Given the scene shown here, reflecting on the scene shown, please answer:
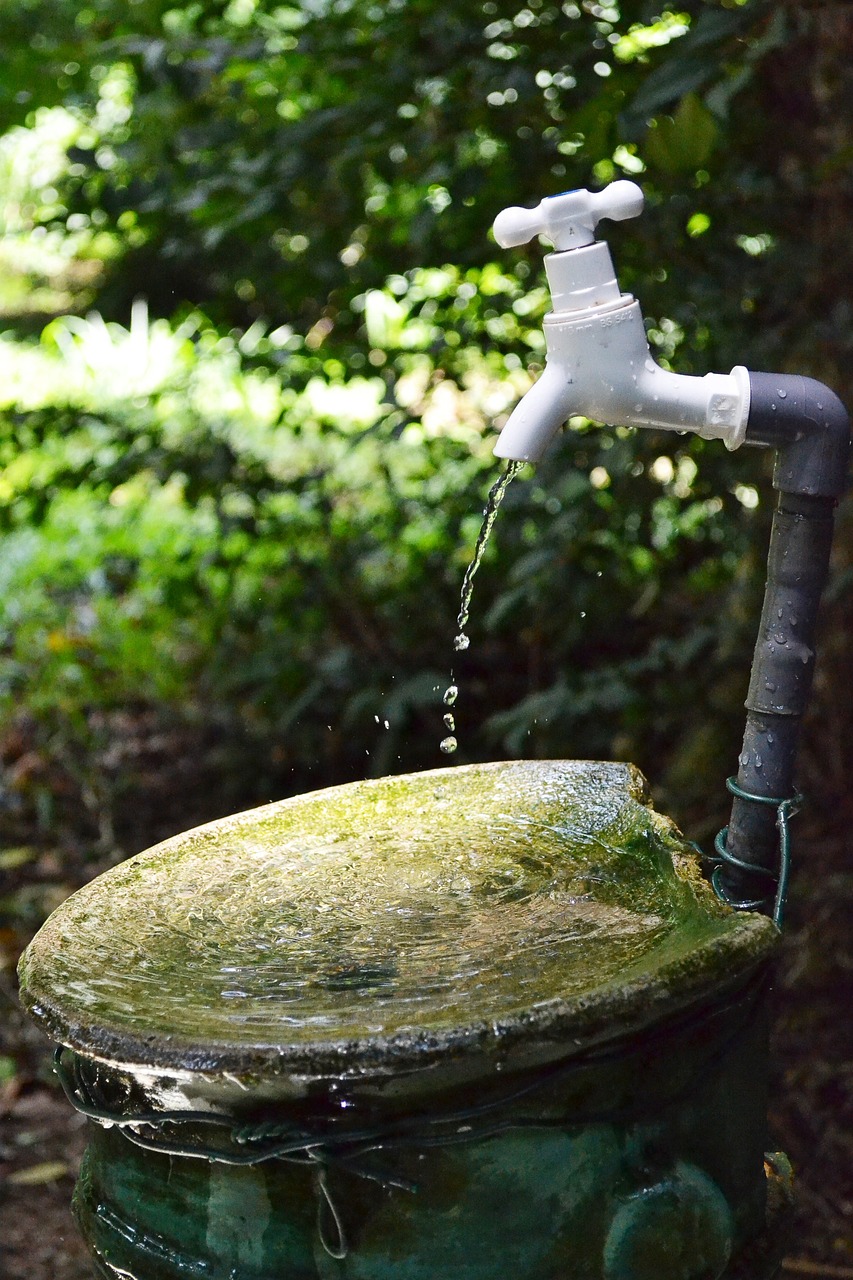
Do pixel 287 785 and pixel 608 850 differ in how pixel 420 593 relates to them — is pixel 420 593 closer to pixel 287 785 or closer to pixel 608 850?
pixel 287 785

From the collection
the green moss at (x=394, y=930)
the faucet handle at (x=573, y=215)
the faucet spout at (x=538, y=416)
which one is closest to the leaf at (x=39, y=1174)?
the green moss at (x=394, y=930)

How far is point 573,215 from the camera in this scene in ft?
3.84

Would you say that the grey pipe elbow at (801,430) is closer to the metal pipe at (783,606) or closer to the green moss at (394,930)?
the metal pipe at (783,606)

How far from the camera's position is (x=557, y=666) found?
3.52 meters

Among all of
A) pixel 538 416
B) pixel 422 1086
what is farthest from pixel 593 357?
pixel 422 1086

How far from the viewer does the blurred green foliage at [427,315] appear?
239 cm

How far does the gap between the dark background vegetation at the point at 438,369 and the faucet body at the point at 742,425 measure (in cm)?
78

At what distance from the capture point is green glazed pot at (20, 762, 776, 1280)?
95 centimetres

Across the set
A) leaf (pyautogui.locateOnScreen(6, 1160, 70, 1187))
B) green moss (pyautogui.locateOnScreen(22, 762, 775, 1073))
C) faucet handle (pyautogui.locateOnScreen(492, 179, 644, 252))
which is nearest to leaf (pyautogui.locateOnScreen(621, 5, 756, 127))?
faucet handle (pyautogui.locateOnScreen(492, 179, 644, 252))

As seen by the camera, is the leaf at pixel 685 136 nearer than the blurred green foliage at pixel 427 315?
Yes

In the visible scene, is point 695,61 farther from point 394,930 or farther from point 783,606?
point 394,930

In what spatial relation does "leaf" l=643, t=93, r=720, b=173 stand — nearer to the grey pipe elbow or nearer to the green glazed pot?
the grey pipe elbow

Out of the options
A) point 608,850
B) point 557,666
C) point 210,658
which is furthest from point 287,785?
point 608,850

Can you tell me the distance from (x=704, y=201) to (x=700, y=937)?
188 cm
